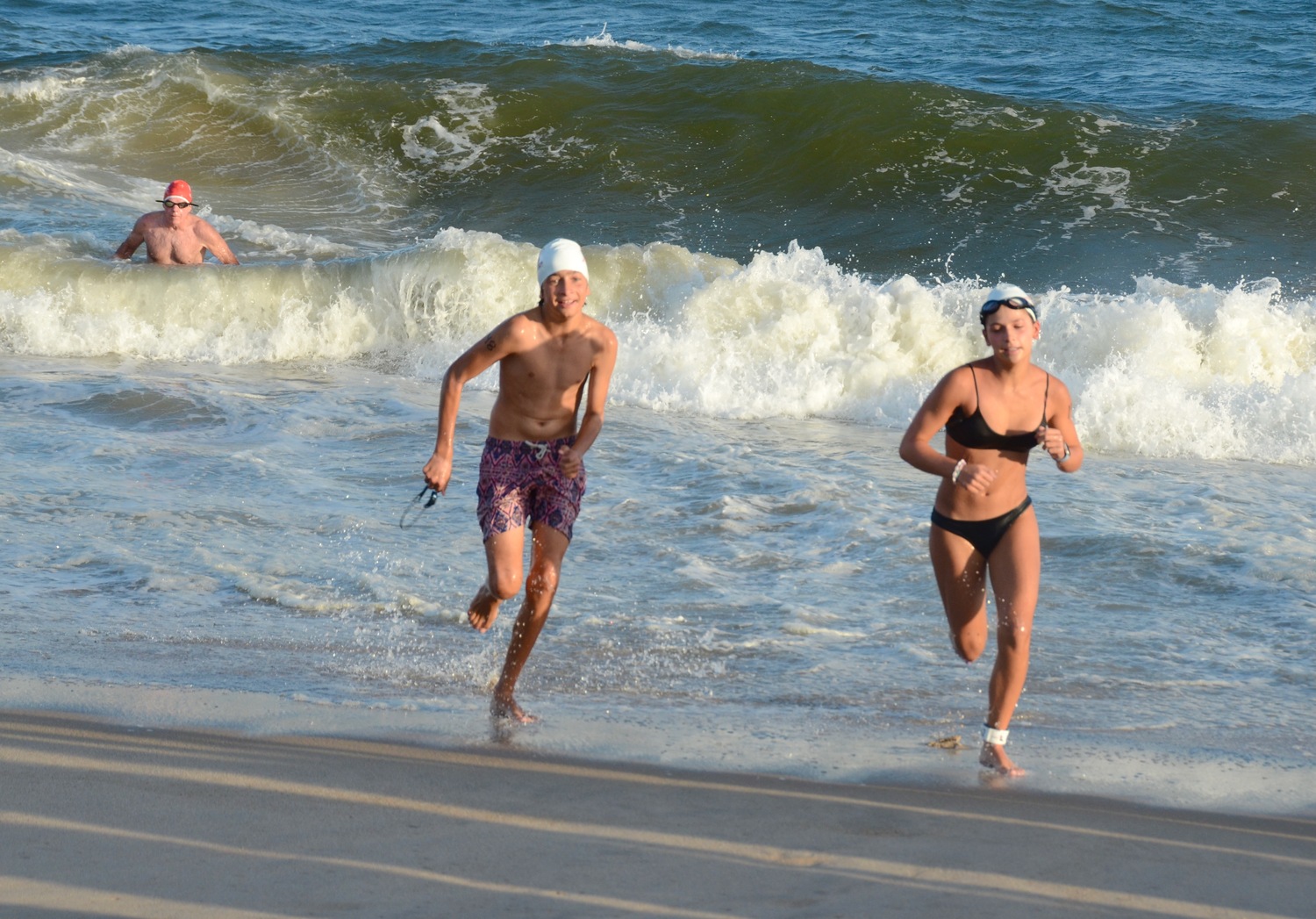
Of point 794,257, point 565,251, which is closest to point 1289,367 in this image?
point 794,257

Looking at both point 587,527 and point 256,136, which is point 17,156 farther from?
point 587,527

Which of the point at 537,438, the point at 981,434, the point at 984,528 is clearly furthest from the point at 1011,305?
the point at 537,438

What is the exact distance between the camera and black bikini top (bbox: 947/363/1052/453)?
491 centimetres

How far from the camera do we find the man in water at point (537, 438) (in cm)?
522

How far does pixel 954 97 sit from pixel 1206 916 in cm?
1688

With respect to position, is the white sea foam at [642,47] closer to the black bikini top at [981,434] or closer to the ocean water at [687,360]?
the ocean water at [687,360]

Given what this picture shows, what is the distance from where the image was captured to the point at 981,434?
16.1 ft

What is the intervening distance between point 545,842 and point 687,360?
25.6 feet

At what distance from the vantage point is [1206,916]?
3742 mm

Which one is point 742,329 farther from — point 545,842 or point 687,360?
point 545,842

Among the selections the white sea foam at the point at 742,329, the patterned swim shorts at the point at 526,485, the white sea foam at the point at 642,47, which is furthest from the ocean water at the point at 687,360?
the patterned swim shorts at the point at 526,485

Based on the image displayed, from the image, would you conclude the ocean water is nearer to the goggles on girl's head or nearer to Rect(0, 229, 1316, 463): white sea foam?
Rect(0, 229, 1316, 463): white sea foam

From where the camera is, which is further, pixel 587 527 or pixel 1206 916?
pixel 587 527

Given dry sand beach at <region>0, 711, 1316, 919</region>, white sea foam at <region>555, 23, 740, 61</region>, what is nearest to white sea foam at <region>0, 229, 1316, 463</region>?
dry sand beach at <region>0, 711, 1316, 919</region>
